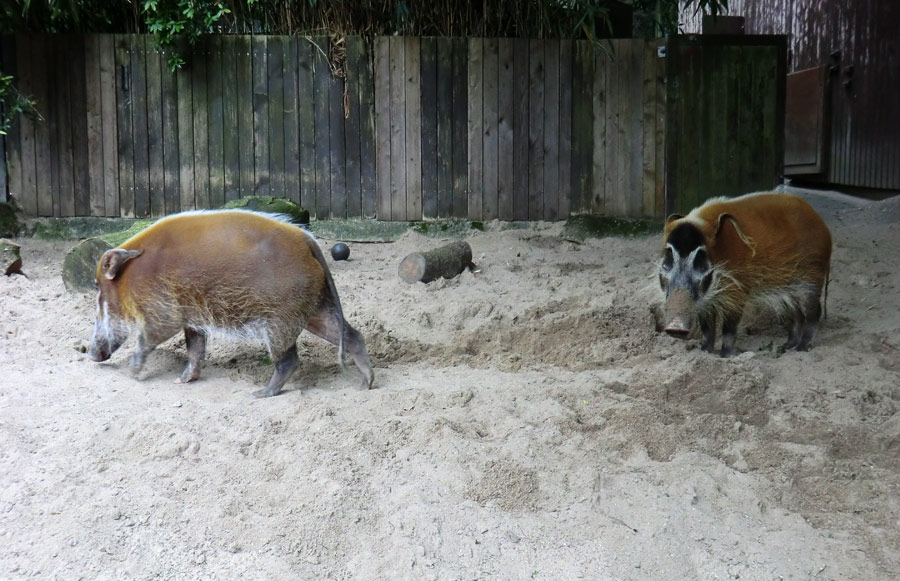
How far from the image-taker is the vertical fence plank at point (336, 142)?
8.22 metres

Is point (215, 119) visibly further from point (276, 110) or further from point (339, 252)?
point (339, 252)

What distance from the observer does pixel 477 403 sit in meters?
4.17

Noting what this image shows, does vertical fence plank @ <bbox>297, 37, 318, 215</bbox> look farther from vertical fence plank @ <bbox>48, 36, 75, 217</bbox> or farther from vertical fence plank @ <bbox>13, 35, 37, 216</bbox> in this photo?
vertical fence plank @ <bbox>13, 35, 37, 216</bbox>

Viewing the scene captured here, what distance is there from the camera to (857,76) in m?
10.9

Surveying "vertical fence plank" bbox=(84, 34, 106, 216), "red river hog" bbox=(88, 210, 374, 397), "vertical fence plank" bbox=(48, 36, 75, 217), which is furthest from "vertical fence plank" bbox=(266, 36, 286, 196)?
"red river hog" bbox=(88, 210, 374, 397)

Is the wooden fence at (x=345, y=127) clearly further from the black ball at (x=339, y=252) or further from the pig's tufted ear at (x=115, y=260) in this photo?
the pig's tufted ear at (x=115, y=260)

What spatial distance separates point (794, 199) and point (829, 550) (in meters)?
2.82

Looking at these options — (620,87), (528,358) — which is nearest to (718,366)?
(528,358)

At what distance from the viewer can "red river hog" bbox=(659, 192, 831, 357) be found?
5000 mm

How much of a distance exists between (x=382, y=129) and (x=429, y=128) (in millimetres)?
440

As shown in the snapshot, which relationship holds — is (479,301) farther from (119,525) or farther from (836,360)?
(119,525)

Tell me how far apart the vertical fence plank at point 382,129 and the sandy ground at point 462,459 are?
3.13m

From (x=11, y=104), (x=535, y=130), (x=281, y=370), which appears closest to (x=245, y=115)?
(x=11, y=104)

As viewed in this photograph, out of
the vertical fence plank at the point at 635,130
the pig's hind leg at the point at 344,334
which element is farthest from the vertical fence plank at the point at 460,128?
the pig's hind leg at the point at 344,334
